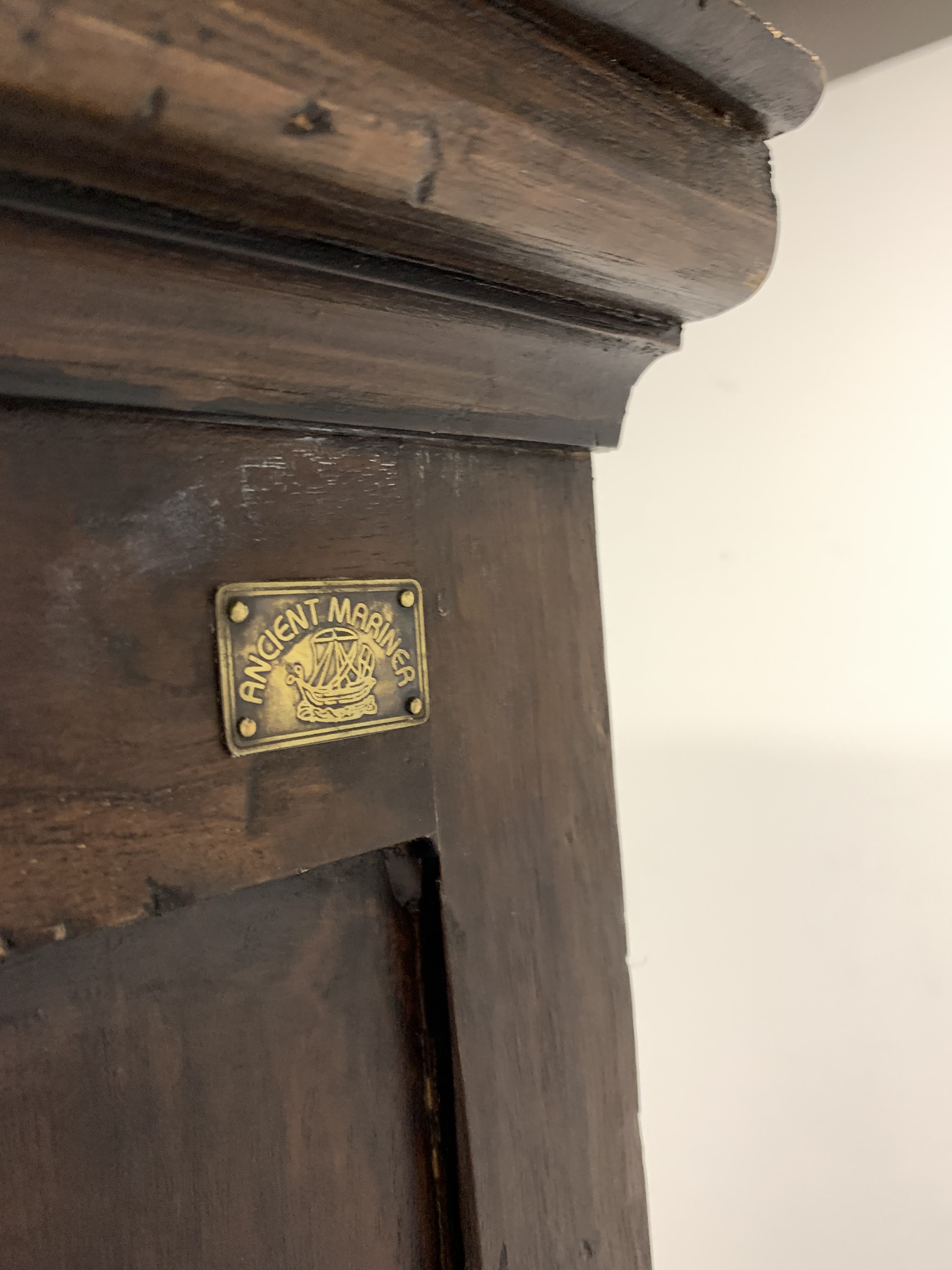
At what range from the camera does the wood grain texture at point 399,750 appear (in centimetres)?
25

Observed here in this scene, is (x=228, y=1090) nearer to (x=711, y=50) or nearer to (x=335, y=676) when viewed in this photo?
(x=335, y=676)

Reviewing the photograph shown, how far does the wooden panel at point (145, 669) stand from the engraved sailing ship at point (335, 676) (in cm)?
2

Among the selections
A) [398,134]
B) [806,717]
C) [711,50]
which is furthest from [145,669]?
[806,717]

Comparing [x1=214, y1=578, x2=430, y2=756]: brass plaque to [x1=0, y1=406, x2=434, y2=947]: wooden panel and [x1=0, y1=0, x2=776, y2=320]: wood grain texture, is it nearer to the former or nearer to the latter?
[x1=0, y1=406, x2=434, y2=947]: wooden panel

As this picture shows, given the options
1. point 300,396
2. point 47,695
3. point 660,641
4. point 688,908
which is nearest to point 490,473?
point 300,396

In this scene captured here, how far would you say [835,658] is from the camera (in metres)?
0.78

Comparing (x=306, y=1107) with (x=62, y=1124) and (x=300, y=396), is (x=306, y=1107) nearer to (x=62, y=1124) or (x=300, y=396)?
(x=62, y=1124)

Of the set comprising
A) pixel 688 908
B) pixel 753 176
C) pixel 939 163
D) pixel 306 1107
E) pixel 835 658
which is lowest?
pixel 688 908

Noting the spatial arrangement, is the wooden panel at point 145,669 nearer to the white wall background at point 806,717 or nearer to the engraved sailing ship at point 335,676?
the engraved sailing ship at point 335,676

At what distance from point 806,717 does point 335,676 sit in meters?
0.61

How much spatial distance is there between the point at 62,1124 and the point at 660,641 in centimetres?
66

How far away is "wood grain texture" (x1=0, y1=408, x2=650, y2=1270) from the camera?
9.7 inches

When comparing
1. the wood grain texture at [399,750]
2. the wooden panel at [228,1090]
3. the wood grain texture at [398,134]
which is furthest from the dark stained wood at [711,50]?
the wooden panel at [228,1090]

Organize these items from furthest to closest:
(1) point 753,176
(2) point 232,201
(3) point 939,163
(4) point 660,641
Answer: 1. (4) point 660,641
2. (3) point 939,163
3. (1) point 753,176
4. (2) point 232,201
